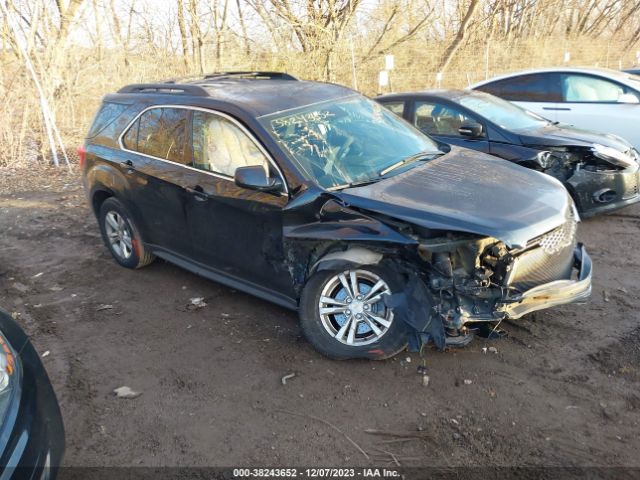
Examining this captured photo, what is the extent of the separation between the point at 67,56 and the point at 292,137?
10255mm

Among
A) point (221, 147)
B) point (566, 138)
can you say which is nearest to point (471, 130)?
point (566, 138)

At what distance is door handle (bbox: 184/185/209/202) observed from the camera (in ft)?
13.7

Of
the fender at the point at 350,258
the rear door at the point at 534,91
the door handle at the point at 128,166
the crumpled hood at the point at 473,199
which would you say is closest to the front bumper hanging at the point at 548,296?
the crumpled hood at the point at 473,199

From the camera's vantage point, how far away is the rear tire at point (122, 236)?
518 centimetres

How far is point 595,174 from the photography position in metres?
5.74

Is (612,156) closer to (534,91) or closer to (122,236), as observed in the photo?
(534,91)

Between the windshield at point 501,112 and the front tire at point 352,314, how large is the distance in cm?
379

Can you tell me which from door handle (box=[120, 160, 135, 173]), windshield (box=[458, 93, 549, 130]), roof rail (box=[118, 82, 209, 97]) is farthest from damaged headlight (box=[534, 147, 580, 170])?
door handle (box=[120, 160, 135, 173])

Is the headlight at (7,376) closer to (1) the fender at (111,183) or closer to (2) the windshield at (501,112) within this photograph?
(1) the fender at (111,183)

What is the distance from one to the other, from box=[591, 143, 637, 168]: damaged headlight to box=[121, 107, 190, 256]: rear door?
4391 mm

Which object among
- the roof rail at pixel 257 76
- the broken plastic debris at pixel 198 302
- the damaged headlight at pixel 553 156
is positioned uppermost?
the roof rail at pixel 257 76

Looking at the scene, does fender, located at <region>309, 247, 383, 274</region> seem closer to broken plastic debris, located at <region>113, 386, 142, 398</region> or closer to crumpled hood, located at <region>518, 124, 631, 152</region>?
broken plastic debris, located at <region>113, 386, 142, 398</region>

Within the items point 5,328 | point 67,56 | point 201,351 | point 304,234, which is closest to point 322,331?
point 304,234

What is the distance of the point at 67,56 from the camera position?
11.9 metres
